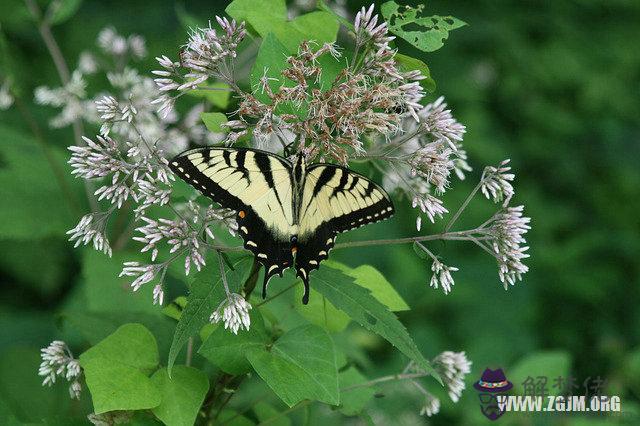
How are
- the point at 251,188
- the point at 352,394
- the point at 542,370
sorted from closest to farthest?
the point at 251,188, the point at 352,394, the point at 542,370

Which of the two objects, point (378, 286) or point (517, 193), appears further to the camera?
point (517, 193)

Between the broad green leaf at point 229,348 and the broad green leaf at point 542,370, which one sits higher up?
the broad green leaf at point 542,370

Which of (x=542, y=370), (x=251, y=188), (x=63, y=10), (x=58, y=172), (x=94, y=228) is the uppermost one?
(x=63, y=10)

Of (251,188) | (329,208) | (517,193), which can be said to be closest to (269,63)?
(251,188)

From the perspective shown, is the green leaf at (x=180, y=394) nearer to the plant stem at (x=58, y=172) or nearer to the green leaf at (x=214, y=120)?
the green leaf at (x=214, y=120)

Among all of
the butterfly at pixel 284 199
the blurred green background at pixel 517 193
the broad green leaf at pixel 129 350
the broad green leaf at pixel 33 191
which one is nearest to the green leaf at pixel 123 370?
the broad green leaf at pixel 129 350

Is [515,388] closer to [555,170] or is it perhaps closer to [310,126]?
[310,126]

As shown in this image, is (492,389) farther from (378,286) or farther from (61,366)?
(61,366)
